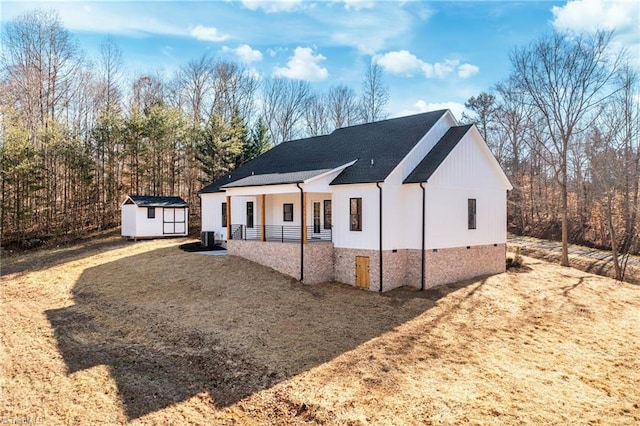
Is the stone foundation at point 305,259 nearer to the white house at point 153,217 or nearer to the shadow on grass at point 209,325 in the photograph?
the shadow on grass at point 209,325

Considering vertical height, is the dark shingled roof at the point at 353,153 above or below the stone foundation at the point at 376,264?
above

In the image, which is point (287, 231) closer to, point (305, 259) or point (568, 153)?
point (305, 259)

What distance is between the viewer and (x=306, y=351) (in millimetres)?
10500

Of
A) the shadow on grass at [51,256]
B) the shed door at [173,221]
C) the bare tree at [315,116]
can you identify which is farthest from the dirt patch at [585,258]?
the shadow on grass at [51,256]

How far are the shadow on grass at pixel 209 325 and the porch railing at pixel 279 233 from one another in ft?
6.12

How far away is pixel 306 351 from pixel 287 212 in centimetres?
1034

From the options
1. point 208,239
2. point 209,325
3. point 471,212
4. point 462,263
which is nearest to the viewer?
point 209,325

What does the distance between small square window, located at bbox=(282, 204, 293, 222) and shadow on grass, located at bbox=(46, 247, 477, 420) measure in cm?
296

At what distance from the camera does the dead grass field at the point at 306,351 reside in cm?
790

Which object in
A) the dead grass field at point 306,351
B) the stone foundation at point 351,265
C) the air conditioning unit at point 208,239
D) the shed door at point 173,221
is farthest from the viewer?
the shed door at point 173,221

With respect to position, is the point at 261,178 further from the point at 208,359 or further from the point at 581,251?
the point at 581,251

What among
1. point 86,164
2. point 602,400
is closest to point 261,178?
point 602,400

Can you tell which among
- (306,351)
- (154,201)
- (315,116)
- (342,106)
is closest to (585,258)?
(306,351)

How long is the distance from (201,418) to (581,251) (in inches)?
1244
